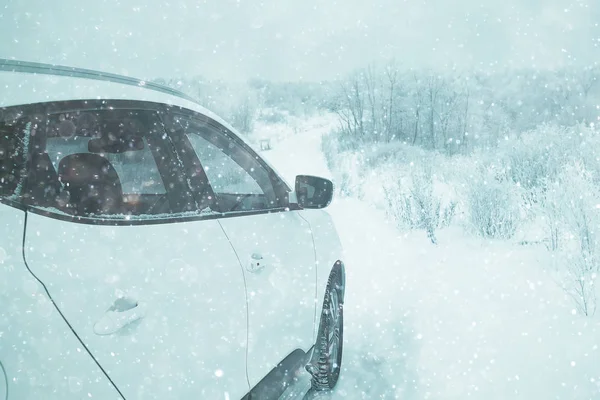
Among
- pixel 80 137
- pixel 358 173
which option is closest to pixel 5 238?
pixel 80 137

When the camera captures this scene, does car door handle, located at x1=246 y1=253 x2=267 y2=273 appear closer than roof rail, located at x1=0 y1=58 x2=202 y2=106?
No

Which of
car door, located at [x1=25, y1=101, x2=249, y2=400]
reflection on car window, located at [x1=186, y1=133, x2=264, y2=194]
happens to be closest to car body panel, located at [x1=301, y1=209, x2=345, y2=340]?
reflection on car window, located at [x1=186, y1=133, x2=264, y2=194]

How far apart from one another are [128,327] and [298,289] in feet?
4.00

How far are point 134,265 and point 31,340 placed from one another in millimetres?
371

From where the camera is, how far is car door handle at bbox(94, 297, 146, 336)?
4.22 feet

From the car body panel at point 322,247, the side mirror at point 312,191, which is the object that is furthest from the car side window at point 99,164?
the car body panel at point 322,247

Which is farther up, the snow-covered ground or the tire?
the tire

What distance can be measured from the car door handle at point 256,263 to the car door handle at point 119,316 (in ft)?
2.02

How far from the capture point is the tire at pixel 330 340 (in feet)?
9.43

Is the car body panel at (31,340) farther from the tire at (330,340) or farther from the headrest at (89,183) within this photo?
the tire at (330,340)

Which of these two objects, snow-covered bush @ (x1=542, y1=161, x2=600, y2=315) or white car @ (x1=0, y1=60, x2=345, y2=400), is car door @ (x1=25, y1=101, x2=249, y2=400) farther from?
snow-covered bush @ (x1=542, y1=161, x2=600, y2=315)

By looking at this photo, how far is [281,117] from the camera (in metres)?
38.8

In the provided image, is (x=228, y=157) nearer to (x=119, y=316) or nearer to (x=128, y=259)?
(x=128, y=259)

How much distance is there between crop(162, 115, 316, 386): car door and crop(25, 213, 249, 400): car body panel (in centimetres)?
11
